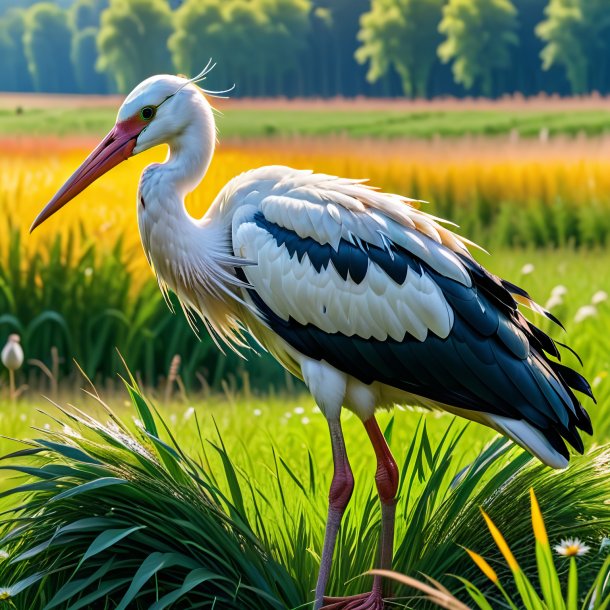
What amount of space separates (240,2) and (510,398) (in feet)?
208

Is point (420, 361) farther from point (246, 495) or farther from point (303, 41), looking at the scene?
point (303, 41)

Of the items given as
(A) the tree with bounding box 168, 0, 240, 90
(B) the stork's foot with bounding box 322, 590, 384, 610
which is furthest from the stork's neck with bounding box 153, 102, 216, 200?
(A) the tree with bounding box 168, 0, 240, 90

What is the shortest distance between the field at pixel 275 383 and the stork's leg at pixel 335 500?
0.13 m

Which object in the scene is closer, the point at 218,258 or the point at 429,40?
the point at 218,258

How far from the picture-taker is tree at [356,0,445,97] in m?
59.5

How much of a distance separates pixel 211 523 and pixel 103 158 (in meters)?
1.49

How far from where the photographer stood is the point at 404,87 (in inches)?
2406

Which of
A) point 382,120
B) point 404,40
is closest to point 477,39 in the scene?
point 404,40

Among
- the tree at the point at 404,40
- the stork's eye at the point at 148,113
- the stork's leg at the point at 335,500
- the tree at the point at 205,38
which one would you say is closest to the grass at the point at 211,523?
the stork's leg at the point at 335,500

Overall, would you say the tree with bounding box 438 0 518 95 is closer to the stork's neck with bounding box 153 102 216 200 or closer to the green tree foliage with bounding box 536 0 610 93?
the green tree foliage with bounding box 536 0 610 93

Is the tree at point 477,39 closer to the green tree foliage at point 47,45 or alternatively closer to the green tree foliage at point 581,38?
the green tree foliage at point 581,38

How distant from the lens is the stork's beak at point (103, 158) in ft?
15.1

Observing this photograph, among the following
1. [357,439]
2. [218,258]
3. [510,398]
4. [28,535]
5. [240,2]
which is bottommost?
[357,439]

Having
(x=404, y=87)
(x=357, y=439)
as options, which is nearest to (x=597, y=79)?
(x=404, y=87)
